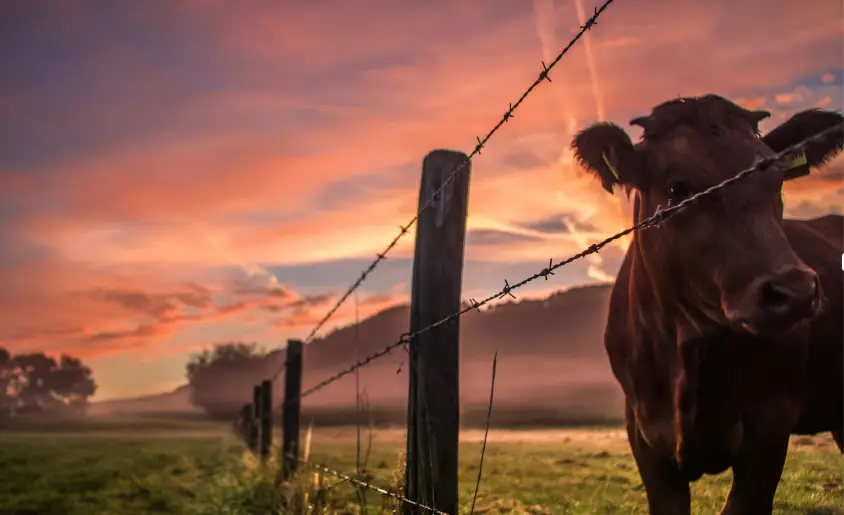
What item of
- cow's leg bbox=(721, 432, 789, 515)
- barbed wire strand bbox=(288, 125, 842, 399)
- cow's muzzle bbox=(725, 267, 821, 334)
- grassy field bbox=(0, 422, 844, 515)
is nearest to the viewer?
barbed wire strand bbox=(288, 125, 842, 399)

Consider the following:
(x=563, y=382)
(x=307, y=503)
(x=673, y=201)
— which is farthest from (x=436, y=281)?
(x=563, y=382)

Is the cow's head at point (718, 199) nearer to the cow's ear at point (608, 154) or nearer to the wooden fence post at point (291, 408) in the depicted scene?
the cow's ear at point (608, 154)

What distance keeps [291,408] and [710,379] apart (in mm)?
5736

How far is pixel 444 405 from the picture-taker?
3.44 meters

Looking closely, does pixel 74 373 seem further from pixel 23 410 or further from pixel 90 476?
pixel 90 476

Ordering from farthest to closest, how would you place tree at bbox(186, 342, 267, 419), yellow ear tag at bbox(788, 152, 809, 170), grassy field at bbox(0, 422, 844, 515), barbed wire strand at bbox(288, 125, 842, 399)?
tree at bbox(186, 342, 267, 419) < grassy field at bbox(0, 422, 844, 515) < yellow ear tag at bbox(788, 152, 809, 170) < barbed wire strand at bbox(288, 125, 842, 399)

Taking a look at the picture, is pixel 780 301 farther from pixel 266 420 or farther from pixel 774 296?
pixel 266 420

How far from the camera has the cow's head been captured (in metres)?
2.88

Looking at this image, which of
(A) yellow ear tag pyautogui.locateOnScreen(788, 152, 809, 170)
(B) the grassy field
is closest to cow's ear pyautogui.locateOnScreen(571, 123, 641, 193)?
(A) yellow ear tag pyautogui.locateOnScreen(788, 152, 809, 170)

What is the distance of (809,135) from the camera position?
11.8 feet

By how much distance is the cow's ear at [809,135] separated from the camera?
3.61 metres

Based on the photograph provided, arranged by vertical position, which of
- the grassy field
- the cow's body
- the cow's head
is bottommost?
the grassy field

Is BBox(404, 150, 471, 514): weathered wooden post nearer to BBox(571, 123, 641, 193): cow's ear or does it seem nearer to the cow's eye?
BBox(571, 123, 641, 193): cow's ear

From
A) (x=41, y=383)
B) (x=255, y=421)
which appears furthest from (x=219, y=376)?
(x=255, y=421)
